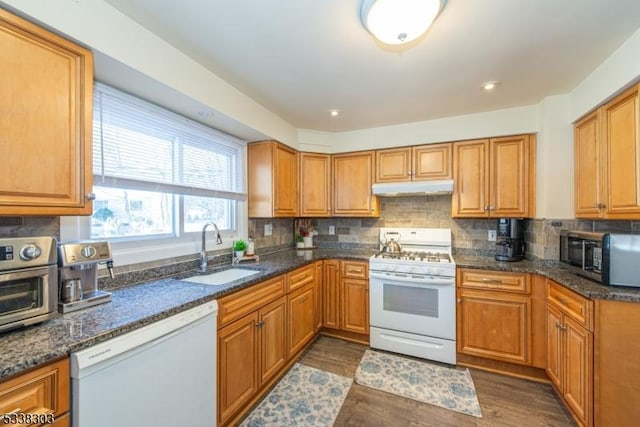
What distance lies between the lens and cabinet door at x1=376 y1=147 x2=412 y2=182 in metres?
2.93

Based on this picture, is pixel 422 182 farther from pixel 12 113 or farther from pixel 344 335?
pixel 12 113

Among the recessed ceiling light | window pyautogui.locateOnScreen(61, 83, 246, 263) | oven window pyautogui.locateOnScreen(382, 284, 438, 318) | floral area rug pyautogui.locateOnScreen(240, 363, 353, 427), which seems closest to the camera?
window pyautogui.locateOnScreen(61, 83, 246, 263)

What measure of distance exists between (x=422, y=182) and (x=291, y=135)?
4.95ft

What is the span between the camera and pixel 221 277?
2.13 meters

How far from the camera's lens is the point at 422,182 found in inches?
110

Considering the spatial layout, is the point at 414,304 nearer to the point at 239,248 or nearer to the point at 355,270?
the point at 355,270

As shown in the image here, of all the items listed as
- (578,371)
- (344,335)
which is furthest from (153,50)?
(578,371)

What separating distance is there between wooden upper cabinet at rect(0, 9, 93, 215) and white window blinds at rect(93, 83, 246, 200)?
37 cm

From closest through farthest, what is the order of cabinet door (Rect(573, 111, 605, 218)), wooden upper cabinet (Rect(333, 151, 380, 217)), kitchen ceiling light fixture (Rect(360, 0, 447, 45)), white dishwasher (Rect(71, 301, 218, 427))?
white dishwasher (Rect(71, 301, 218, 427)) < kitchen ceiling light fixture (Rect(360, 0, 447, 45)) < cabinet door (Rect(573, 111, 605, 218)) < wooden upper cabinet (Rect(333, 151, 380, 217))

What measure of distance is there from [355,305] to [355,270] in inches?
14.4

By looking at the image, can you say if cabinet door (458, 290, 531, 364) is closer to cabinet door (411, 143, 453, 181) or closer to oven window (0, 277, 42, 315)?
cabinet door (411, 143, 453, 181)

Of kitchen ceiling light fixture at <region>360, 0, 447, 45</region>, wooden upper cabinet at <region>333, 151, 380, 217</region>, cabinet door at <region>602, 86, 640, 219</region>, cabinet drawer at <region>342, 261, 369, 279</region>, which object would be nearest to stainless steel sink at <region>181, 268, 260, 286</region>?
cabinet drawer at <region>342, 261, 369, 279</region>

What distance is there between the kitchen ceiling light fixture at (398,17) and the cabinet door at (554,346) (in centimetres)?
213

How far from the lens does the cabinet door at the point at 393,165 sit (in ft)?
9.60
